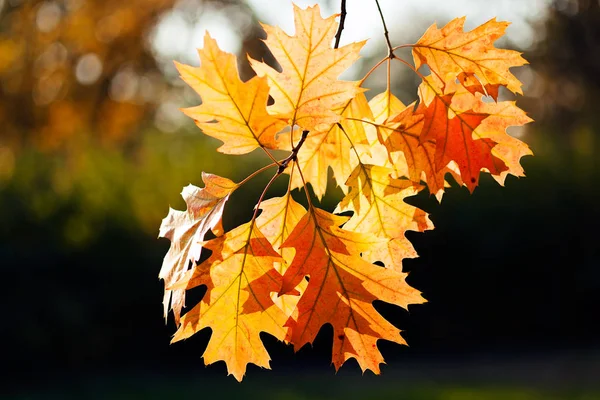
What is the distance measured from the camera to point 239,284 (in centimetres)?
98

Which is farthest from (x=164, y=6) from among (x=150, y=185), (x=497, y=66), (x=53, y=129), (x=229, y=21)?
(x=497, y=66)

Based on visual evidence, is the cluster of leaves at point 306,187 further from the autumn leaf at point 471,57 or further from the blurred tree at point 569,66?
the blurred tree at point 569,66

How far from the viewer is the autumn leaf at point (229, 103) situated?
2.88 ft

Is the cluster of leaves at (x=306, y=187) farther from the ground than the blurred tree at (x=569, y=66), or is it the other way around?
the blurred tree at (x=569, y=66)

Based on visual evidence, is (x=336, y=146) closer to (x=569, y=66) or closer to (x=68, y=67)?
(x=68, y=67)

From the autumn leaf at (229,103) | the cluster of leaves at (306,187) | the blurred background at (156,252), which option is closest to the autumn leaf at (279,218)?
the cluster of leaves at (306,187)

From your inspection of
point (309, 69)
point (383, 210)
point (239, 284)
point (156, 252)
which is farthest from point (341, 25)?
point (156, 252)

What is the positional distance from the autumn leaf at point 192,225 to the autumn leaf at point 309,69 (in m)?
0.15

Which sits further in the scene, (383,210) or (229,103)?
(383,210)

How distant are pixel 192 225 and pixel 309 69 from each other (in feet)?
0.89

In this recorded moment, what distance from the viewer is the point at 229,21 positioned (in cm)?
1006

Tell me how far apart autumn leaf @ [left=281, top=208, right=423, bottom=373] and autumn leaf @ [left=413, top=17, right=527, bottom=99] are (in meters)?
0.30

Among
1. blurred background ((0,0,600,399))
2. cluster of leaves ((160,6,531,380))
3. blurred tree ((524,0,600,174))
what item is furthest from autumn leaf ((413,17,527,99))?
blurred tree ((524,0,600,174))

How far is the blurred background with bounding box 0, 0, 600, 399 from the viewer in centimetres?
664
